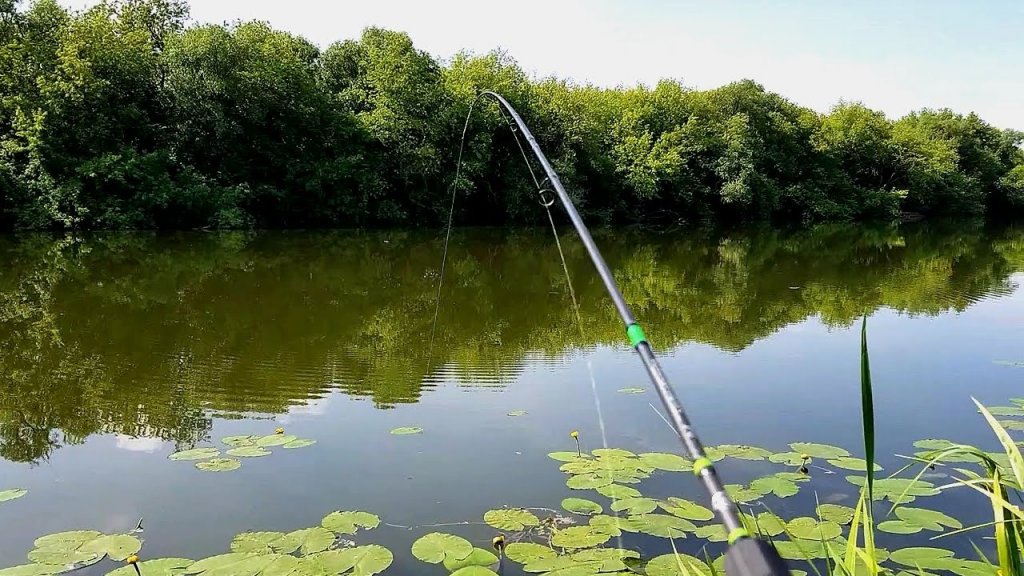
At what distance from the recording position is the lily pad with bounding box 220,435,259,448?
4.80 metres

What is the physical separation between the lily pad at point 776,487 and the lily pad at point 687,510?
19.0 inches

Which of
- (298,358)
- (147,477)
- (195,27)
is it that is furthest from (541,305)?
(195,27)

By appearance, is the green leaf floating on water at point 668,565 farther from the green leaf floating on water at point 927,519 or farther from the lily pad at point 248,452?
the lily pad at point 248,452

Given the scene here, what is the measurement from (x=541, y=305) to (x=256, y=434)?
21.2ft

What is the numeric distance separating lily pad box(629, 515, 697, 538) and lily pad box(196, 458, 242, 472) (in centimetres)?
253

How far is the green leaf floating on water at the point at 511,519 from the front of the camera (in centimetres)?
370

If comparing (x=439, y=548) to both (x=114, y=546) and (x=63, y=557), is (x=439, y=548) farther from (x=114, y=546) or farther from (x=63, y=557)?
(x=63, y=557)

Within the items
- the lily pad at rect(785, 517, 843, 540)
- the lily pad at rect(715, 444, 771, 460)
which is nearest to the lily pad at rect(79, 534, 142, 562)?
the lily pad at rect(785, 517, 843, 540)

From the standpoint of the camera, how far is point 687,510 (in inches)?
150

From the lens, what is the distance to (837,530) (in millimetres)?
3549

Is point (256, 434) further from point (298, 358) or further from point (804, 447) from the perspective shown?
point (804, 447)

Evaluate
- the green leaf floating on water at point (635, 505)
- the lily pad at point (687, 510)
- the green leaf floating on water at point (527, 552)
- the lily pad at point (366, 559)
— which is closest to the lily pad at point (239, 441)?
the lily pad at point (366, 559)

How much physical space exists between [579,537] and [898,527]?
166 cm

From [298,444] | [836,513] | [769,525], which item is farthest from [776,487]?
[298,444]
